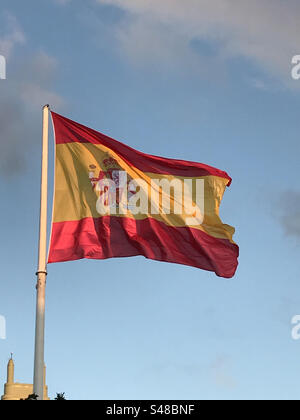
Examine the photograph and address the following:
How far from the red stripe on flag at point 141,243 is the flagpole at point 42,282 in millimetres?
956

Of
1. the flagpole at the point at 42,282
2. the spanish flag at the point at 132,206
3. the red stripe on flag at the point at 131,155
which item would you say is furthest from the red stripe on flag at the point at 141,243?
the red stripe on flag at the point at 131,155

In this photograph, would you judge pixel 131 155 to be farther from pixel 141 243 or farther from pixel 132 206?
pixel 141 243

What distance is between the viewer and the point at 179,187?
107ft


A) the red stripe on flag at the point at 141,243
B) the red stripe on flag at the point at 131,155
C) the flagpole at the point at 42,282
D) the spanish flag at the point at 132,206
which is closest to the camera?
the flagpole at the point at 42,282

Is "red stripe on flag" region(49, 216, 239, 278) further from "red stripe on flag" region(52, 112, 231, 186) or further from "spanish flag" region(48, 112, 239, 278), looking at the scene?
"red stripe on flag" region(52, 112, 231, 186)

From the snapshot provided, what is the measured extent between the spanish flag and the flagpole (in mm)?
948

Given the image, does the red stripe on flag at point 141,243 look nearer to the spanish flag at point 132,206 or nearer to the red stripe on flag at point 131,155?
the spanish flag at point 132,206

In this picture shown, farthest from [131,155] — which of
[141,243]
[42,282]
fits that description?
[42,282]

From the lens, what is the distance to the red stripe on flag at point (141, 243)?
97.5 feet

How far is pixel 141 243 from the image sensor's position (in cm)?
→ 3067

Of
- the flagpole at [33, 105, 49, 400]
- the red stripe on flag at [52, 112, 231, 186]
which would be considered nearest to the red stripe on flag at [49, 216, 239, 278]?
the flagpole at [33, 105, 49, 400]

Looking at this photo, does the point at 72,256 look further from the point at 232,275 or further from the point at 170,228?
the point at 232,275
